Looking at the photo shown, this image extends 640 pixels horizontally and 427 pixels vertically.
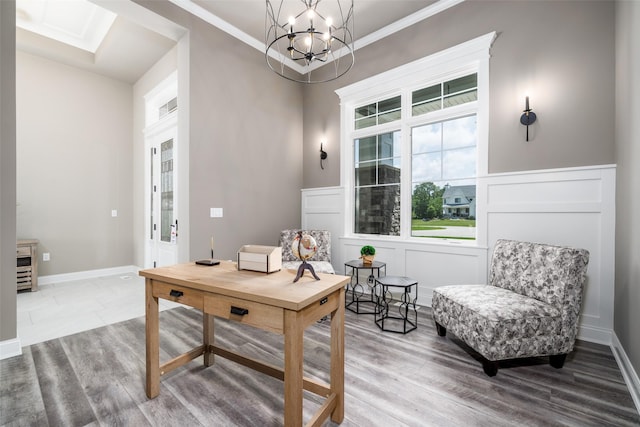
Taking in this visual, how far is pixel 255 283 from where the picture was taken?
144cm

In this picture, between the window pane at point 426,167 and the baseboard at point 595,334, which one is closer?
the baseboard at point 595,334

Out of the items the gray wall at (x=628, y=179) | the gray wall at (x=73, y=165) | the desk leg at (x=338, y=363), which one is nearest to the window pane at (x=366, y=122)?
the gray wall at (x=628, y=179)

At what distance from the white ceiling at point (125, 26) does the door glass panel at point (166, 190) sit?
1.40 meters

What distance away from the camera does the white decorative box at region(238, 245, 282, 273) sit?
1.65 m

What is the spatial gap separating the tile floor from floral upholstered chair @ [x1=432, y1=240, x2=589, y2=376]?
3251mm

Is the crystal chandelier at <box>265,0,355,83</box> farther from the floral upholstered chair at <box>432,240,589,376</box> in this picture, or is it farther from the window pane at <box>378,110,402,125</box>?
the floral upholstered chair at <box>432,240,589,376</box>

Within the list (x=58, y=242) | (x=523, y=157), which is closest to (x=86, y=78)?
(x=58, y=242)

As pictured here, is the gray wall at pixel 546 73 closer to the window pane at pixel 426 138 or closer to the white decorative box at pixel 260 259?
the window pane at pixel 426 138

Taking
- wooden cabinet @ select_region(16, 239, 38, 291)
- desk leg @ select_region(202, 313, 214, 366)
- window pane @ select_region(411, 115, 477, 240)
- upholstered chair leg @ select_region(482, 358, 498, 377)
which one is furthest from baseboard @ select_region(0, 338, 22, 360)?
window pane @ select_region(411, 115, 477, 240)

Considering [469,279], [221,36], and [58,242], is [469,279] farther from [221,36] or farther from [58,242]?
[58,242]

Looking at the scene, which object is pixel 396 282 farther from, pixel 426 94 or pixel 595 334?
pixel 426 94

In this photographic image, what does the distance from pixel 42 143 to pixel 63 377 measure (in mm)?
4156

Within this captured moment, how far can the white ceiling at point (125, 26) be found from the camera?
3.29m

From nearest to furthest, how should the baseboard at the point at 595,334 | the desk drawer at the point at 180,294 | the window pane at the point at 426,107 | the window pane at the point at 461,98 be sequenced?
1. the desk drawer at the point at 180,294
2. the baseboard at the point at 595,334
3. the window pane at the point at 461,98
4. the window pane at the point at 426,107
